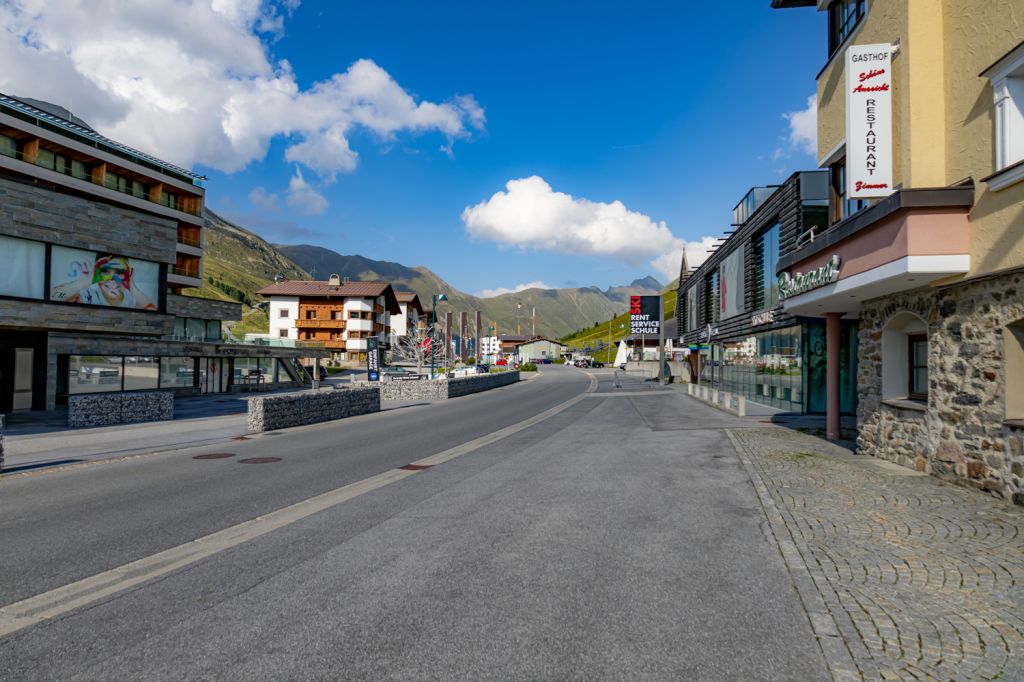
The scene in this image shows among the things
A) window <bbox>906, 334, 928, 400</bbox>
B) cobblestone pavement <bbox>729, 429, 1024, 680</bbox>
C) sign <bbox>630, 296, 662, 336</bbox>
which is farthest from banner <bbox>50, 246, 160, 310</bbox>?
sign <bbox>630, 296, 662, 336</bbox>

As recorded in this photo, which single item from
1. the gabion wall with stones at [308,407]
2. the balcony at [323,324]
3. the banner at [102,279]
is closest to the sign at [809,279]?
the gabion wall with stones at [308,407]

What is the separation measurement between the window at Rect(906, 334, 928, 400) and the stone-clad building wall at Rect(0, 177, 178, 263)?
27.4 m

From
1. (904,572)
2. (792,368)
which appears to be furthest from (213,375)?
(904,572)

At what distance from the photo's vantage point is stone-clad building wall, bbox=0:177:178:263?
21438 mm

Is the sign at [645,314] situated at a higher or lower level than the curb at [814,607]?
higher

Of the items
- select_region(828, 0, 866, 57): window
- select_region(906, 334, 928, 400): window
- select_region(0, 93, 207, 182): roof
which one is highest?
select_region(0, 93, 207, 182): roof

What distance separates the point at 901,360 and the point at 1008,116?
193 inches

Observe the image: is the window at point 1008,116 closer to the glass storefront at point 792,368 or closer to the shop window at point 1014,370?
the shop window at point 1014,370

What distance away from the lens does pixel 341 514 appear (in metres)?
7.74

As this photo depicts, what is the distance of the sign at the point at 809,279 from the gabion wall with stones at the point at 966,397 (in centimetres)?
115

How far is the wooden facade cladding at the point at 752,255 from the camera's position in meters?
20.7

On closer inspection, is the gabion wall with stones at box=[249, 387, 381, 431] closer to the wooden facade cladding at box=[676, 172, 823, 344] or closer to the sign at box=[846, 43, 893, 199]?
the wooden facade cladding at box=[676, 172, 823, 344]

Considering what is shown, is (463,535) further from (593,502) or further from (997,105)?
(997,105)

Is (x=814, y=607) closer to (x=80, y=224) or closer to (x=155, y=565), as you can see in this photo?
(x=155, y=565)
